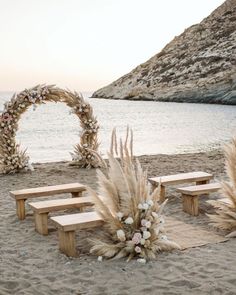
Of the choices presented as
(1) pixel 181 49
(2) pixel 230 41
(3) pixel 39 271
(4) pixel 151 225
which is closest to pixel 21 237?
(3) pixel 39 271

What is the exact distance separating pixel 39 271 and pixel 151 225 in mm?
1221

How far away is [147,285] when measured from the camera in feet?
14.9

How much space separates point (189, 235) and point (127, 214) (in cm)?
117

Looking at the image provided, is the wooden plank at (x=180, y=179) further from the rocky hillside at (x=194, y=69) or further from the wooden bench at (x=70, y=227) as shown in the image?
the rocky hillside at (x=194, y=69)

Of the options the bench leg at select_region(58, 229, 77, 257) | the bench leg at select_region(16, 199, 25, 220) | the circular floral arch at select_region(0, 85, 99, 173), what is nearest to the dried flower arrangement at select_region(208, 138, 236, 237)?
the bench leg at select_region(58, 229, 77, 257)

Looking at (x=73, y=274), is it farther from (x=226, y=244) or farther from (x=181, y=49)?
(x=181, y=49)

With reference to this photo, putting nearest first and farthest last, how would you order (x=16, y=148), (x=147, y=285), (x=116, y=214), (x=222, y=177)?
(x=147, y=285)
(x=116, y=214)
(x=222, y=177)
(x=16, y=148)

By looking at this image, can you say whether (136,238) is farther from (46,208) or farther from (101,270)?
(46,208)

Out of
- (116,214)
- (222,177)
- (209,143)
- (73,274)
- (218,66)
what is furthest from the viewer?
(218,66)

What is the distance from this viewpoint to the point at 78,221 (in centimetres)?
541

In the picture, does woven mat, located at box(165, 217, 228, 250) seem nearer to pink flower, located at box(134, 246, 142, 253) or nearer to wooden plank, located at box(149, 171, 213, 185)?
pink flower, located at box(134, 246, 142, 253)

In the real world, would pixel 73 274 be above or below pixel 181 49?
below

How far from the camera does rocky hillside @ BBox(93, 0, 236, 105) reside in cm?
6831

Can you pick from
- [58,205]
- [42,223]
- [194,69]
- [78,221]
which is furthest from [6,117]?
[194,69]
